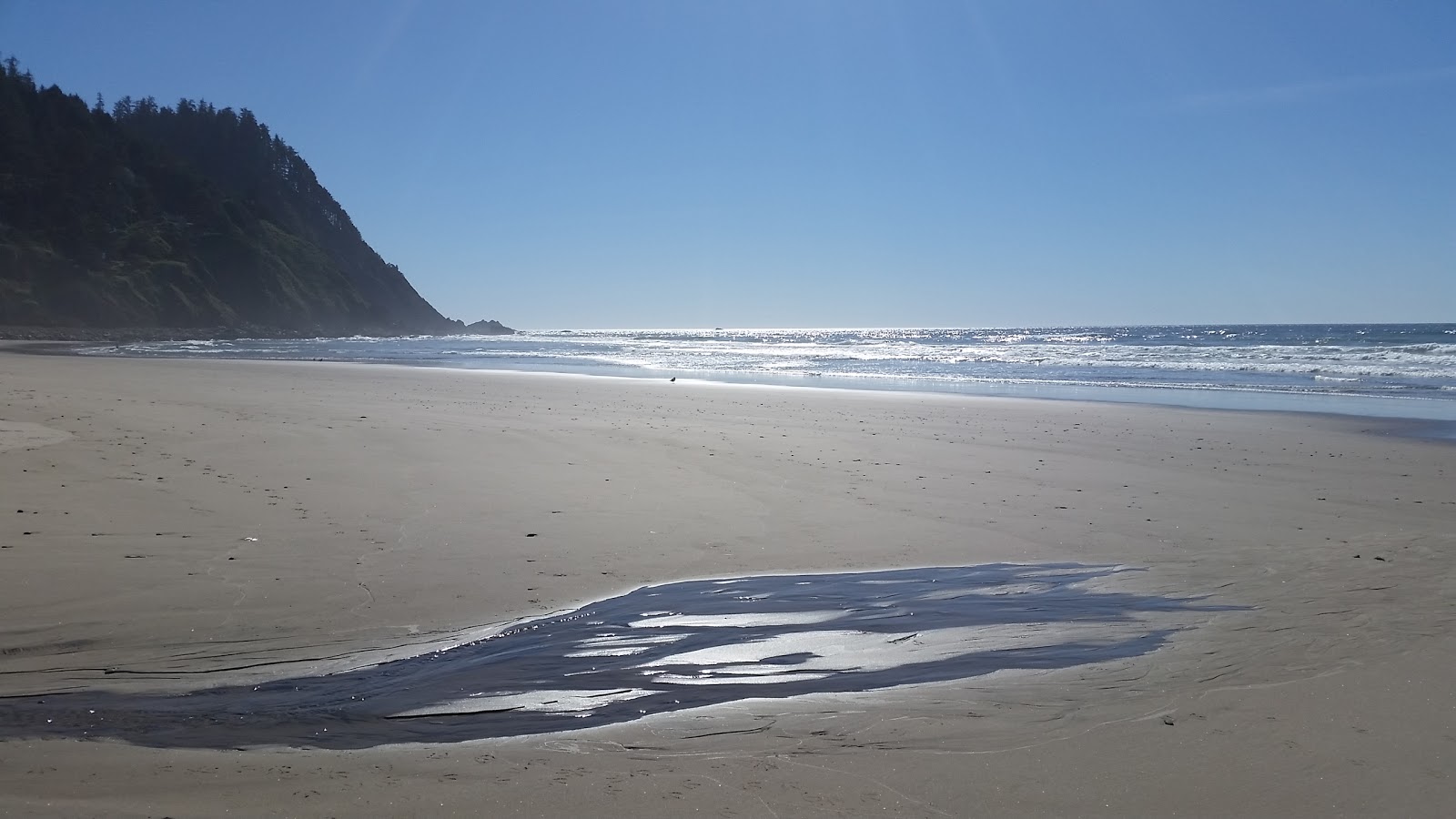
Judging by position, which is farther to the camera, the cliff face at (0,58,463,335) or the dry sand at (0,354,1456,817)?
the cliff face at (0,58,463,335)

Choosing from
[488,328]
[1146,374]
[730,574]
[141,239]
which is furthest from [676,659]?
[488,328]

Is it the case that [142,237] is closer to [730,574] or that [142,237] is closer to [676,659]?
[730,574]

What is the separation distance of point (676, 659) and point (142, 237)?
85907 millimetres

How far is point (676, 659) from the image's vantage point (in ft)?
14.1

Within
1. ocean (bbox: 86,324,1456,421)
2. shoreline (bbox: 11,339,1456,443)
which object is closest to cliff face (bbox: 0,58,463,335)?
ocean (bbox: 86,324,1456,421)

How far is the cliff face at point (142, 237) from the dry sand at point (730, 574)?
62843mm

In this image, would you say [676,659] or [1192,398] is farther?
[1192,398]

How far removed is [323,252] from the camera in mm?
105250

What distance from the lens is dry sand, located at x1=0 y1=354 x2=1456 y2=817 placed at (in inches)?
117

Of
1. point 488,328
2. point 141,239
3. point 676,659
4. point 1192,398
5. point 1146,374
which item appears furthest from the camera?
point 488,328

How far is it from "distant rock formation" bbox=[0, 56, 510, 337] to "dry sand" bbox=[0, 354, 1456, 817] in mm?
63335

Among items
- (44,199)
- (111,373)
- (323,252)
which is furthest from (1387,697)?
(323,252)

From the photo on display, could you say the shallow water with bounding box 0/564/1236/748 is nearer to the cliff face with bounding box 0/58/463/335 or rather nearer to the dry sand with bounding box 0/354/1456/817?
the dry sand with bounding box 0/354/1456/817

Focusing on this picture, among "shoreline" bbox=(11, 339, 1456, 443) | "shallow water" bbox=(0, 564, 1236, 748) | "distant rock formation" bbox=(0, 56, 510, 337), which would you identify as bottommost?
"shallow water" bbox=(0, 564, 1236, 748)
